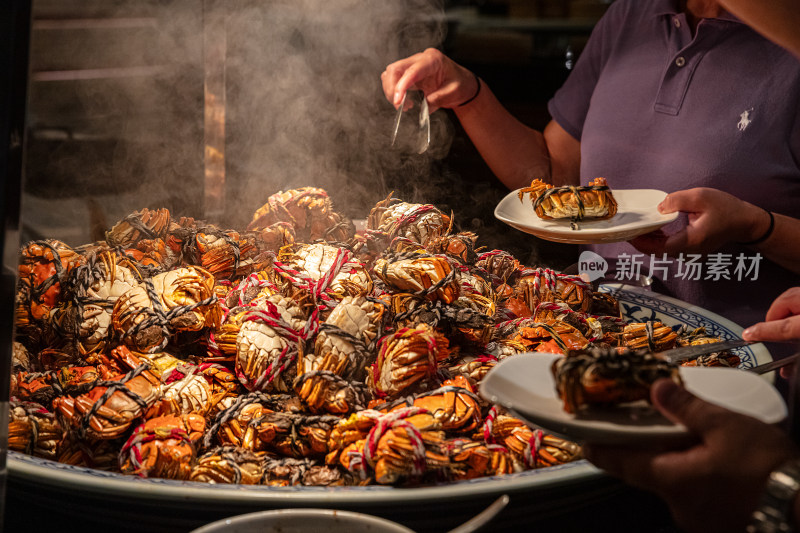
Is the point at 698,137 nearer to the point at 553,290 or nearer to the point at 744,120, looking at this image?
the point at 744,120

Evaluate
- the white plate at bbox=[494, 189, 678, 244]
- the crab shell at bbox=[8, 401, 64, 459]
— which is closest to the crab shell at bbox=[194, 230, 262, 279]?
the crab shell at bbox=[8, 401, 64, 459]

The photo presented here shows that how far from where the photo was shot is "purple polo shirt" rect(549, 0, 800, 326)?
1.53 metres

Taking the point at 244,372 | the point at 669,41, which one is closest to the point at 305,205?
the point at 244,372

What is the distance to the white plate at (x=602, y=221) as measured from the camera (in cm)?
128

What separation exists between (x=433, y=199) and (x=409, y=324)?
0.98m

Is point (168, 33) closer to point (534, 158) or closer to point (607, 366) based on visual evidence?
point (534, 158)

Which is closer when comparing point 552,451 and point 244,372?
point 552,451

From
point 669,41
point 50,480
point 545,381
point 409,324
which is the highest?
point 669,41

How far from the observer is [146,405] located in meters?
0.94

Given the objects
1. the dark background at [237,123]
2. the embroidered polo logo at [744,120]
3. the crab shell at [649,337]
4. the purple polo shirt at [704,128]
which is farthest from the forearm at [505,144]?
the crab shell at [649,337]

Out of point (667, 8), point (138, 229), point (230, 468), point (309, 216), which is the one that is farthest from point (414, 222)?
point (667, 8)

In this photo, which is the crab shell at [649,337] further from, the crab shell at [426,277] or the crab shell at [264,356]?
the crab shell at [264,356]

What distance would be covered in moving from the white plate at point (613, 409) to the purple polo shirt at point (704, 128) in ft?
3.38

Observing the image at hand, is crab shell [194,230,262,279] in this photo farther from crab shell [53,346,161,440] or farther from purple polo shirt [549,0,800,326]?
purple polo shirt [549,0,800,326]
